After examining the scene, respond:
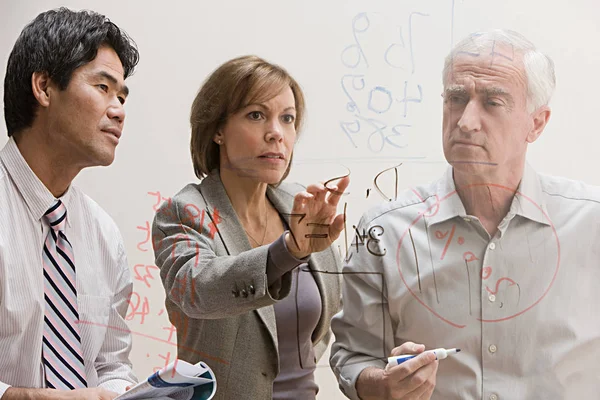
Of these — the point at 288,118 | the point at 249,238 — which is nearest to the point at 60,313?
the point at 249,238

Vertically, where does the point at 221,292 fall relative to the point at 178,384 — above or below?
above

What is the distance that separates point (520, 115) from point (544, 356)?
0.93ft

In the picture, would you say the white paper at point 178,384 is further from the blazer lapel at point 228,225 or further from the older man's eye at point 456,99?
the older man's eye at point 456,99

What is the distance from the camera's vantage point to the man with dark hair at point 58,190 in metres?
1.02

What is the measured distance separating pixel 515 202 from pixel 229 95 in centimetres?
38

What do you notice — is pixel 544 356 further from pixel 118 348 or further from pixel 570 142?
pixel 118 348

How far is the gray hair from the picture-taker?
0.93 meters

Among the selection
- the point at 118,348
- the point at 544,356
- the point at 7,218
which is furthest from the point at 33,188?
the point at 544,356

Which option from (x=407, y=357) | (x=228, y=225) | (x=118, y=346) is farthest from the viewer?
(x=118, y=346)

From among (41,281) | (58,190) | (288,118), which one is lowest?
(41,281)

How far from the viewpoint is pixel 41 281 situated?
103 centimetres

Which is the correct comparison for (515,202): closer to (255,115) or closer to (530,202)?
(530,202)

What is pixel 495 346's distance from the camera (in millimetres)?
902

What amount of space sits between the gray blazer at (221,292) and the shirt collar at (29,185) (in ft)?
0.57
